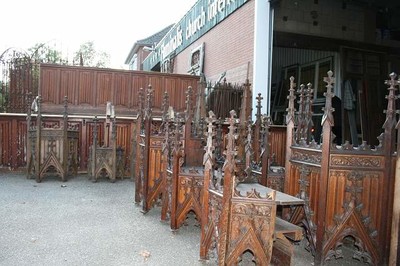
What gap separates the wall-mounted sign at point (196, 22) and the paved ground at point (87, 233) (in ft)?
23.1

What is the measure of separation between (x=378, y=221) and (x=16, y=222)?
479cm

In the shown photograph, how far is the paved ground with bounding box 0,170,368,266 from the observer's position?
3969mm

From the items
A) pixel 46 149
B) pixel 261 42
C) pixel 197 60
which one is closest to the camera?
pixel 46 149

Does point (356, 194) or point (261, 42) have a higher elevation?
point (261, 42)

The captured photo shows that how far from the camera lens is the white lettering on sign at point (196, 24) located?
13.8m

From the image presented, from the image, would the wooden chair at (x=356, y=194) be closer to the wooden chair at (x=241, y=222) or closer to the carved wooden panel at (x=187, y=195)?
the wooden chair at (x=241, y=222)

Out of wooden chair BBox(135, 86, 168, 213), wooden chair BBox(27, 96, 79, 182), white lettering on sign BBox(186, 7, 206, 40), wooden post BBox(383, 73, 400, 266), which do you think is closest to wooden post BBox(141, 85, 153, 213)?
wooden chair BBox(135, 86, 168, 213)

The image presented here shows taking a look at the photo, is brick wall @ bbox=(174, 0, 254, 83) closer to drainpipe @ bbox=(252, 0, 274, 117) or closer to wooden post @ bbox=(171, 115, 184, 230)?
drainpipe @ bbox=(252, 0, 274, 117)

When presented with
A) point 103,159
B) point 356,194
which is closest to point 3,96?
point 103,159

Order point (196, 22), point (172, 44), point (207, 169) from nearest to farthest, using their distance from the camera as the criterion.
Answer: point (207, 169) → point (196, 22) → point (172, 44)

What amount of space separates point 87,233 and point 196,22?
11600mm

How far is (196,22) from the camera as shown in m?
14.7

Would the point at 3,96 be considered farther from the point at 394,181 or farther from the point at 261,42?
the point at 394,181

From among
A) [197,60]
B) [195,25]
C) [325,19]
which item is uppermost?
[195,25]
